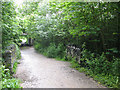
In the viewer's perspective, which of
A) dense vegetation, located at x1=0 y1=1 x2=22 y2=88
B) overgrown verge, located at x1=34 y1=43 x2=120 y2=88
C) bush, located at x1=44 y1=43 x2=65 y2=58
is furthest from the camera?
bush, located at x1=44 y1=43 x2=65 y2=58

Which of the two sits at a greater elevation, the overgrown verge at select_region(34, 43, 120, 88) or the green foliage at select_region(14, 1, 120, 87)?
the green foliage at select_region(14, 1, 120, 87)

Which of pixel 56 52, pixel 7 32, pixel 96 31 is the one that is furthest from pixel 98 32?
pixel 56 52

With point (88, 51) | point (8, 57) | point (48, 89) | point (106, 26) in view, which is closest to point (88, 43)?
point (88, 51)

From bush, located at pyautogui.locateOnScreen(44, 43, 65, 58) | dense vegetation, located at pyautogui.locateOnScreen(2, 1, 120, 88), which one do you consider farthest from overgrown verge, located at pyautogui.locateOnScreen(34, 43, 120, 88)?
bush, located at pyautogui.locateOnScreen(44, 43, 65, 58)

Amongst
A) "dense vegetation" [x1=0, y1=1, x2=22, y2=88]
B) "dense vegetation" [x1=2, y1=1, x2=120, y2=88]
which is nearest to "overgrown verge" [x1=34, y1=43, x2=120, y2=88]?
"dense vegetation" [x1=2, y1=1, x2=120, y2=88]

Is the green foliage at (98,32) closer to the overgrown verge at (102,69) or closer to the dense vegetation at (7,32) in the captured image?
the overgrown verge at (102,69)

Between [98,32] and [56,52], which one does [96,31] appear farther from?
[56,52]

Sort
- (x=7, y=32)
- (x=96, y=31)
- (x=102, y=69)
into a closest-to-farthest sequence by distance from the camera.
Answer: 1. (x=7, y=32)
2. (x=102, y=69)
3. (x=96, y=31)

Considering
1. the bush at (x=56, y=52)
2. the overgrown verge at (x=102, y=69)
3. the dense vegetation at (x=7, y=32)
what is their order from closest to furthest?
the dense vegetation at (x=7, y=32) < the overgrown verge at (x=102, y=69) < the bush at (x=56, y=52)

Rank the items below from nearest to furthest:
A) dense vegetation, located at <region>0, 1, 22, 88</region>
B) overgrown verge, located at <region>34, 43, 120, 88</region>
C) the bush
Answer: dense vegetation, located at <region>0, 1, 22, 88</region> < overgrown verge, located at <region>34, 43, 120, 88</region> < the bush

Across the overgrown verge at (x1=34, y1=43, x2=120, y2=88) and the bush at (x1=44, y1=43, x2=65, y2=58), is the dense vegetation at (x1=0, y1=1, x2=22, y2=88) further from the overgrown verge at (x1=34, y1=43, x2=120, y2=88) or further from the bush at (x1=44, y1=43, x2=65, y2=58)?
the bush at (x1=44, y1=43, x2=65, y2=58)

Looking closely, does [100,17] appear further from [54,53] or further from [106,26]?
[54,53]

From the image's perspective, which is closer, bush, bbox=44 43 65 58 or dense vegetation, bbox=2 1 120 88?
dense vegetation, bbox=2 1 120 88

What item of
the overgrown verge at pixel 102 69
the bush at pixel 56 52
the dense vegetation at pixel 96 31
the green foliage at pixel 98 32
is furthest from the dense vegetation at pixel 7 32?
the bush at pixel 56 52
